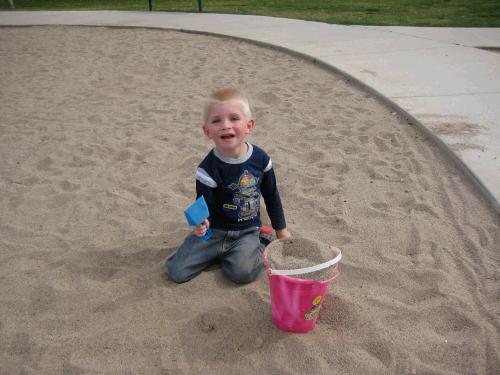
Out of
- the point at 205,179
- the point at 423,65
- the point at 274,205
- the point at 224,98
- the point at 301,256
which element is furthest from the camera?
the point at 423,65

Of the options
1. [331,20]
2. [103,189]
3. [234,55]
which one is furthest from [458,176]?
[331,20]

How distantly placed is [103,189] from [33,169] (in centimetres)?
75

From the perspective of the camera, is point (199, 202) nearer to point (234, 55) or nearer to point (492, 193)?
point (492, 193)

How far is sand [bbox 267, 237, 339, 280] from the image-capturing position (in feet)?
6.42

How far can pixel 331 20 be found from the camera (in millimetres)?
9984

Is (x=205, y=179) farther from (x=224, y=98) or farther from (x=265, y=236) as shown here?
(x=265, y=236)

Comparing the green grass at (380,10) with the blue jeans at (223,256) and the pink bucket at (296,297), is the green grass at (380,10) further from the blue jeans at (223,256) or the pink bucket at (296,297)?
the pink bucket at (296,297)

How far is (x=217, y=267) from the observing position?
263 cm

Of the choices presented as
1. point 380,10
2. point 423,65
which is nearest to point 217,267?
point 423,65

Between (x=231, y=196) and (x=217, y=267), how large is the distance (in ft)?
1.44

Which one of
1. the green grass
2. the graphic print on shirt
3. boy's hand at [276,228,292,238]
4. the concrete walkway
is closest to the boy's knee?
the graphic print on shirt

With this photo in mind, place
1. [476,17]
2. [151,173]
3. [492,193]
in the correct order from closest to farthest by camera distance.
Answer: [492,193] < [151,173] < [476,17]

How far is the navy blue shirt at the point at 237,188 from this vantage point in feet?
7.85

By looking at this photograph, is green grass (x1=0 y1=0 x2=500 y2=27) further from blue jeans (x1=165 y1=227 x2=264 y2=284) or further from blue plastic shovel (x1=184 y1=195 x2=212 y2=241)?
blue plastic shovel (x1=184 y1=195 x2=212 y2=241)
